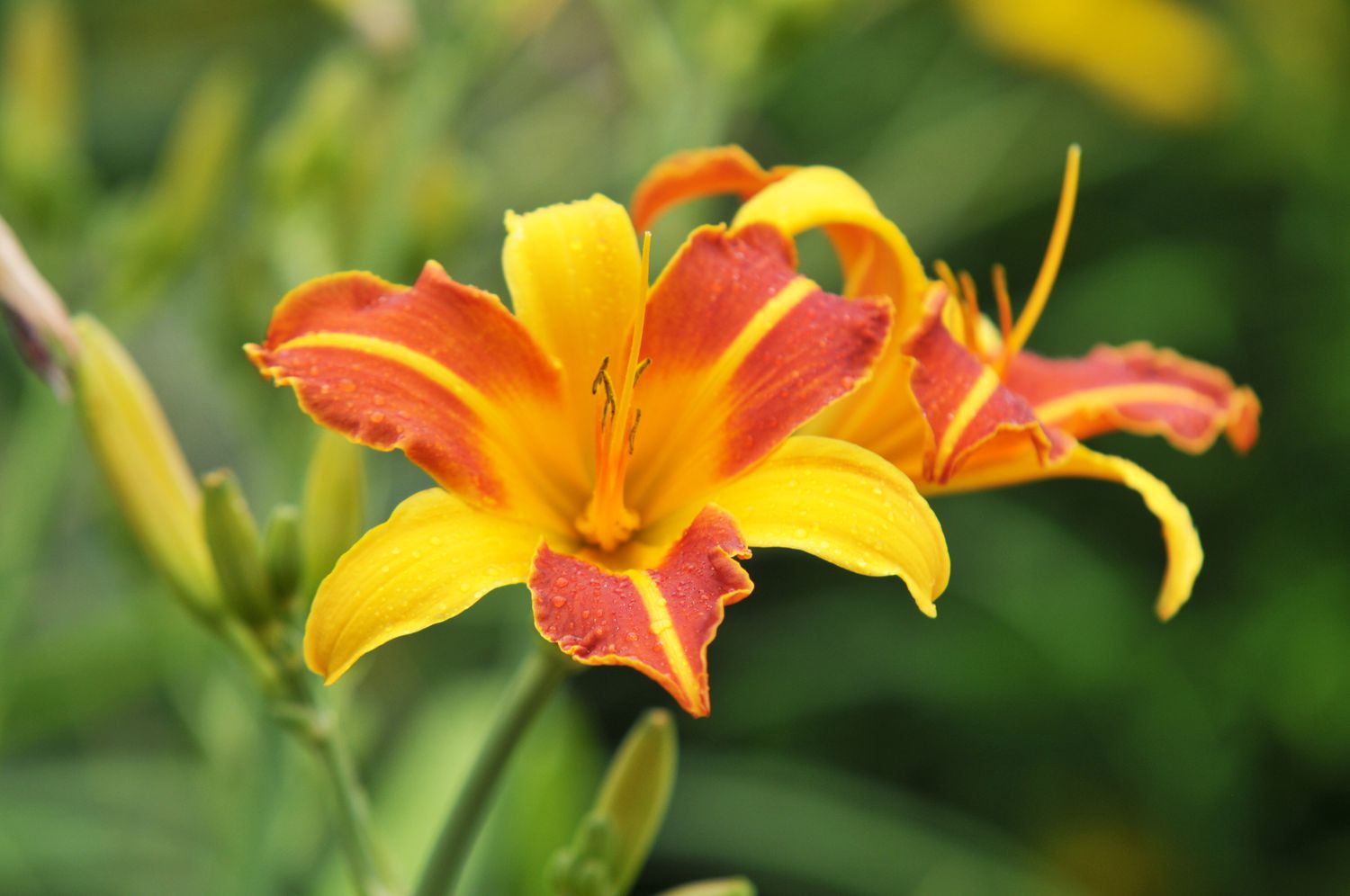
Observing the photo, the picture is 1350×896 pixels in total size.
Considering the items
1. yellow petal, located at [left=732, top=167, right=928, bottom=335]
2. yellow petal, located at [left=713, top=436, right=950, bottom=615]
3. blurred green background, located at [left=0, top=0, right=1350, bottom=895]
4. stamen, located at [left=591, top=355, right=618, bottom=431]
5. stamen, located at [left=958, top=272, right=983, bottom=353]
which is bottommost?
blurred green background, located at [left=0, top=0, right=1350, bottom=895]

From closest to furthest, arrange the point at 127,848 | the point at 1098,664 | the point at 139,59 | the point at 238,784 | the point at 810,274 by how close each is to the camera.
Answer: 1. the point at 238,784
2. the point at 127,848
3. the point at 1098,664
4. the point at 810,274
5. the point at 139,59

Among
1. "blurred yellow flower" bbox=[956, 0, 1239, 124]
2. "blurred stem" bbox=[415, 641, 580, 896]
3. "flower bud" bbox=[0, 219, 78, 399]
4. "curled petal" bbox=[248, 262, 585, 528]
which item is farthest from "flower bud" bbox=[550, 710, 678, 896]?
"blurred yellow flower" bbox=[956, 0, 1239, 124]

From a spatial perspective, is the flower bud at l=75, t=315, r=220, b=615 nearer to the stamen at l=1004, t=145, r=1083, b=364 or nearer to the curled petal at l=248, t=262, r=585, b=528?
the curled petal at l=248, t=262, r=585, b=528

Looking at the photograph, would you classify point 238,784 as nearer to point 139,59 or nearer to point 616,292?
point 616,292

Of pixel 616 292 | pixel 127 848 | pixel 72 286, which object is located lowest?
pixel 127 848

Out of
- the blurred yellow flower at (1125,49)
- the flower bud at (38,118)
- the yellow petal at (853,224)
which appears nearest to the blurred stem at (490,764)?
the yellow petal at (853,224)

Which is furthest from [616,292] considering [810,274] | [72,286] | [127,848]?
[72,286]

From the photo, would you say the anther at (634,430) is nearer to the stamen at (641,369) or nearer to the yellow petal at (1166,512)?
the stamen at (641,369)

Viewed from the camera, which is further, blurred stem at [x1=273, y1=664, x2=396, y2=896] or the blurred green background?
the blurred green background
